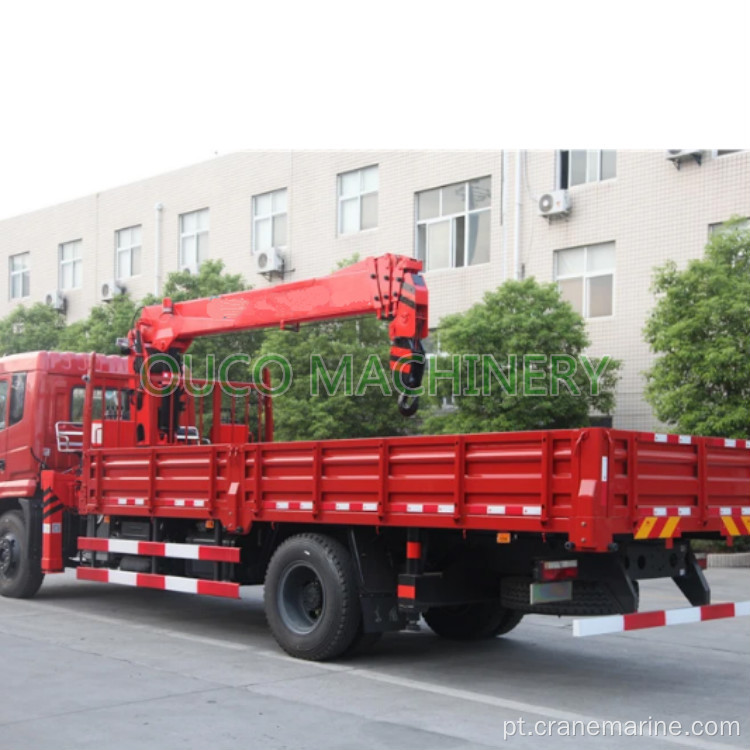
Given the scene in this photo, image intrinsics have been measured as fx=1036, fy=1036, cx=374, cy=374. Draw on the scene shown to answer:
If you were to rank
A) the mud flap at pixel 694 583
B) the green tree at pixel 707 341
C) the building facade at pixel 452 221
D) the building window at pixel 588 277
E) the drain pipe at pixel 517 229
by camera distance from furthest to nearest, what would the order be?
the drain pipe at pixel 517 229
the building window at pixel 588 277
the building facade at pixel 452 221
the green tree at pixel 707 341
the mud flap at pixel 694 583

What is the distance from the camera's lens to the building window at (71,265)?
34.5 m

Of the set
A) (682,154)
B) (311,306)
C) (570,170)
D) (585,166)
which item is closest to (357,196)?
(570,170)

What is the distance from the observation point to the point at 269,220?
27734mm

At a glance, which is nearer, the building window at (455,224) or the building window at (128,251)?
the building window at (455,224)

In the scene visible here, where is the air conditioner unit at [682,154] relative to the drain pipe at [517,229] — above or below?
above

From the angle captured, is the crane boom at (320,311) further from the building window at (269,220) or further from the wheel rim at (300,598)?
the building window at (269,220)

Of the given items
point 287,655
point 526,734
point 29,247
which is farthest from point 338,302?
point 29,247

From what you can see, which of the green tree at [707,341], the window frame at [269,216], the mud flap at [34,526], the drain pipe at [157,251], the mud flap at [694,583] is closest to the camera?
the mud flap at [694,583]

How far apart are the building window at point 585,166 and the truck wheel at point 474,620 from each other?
44.5 feet

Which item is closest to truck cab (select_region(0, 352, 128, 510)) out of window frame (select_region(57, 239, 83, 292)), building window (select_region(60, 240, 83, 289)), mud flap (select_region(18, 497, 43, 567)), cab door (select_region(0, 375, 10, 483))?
cab door (select_region(0, 375, 10, 483))

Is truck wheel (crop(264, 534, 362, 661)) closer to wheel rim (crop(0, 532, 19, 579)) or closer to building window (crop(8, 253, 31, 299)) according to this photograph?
wheel rim (crop(0, 532, 19, 579))

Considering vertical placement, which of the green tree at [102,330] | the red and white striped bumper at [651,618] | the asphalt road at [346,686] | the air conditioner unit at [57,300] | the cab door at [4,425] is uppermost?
the air conditioner unit at [57,300]

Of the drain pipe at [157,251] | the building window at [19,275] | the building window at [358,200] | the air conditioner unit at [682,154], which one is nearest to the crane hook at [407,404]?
the air conditioner unit at [682,154]

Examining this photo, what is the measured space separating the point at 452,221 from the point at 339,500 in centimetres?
1602
